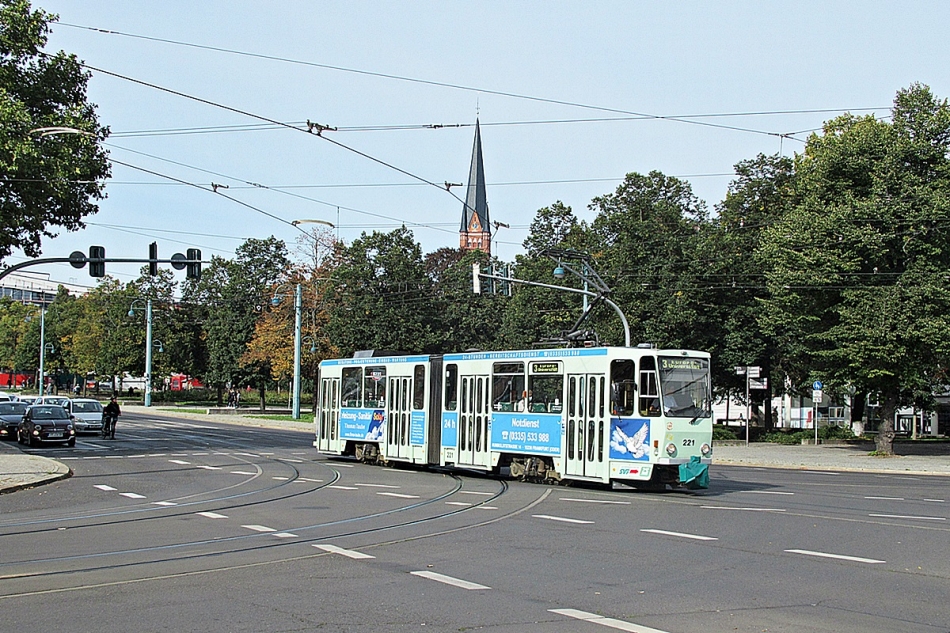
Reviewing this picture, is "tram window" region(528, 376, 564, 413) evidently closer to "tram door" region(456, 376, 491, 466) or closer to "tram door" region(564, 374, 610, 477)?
"tram door" region(564, 374, 610, 477)

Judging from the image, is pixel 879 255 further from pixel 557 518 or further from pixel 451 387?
pixel 557 518

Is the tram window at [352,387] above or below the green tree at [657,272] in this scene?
below

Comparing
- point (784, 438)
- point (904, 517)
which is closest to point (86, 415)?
point (784, 438)

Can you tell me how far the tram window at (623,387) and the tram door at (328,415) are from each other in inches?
418

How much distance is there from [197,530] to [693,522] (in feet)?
23.6

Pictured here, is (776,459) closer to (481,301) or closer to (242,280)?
(481,301)

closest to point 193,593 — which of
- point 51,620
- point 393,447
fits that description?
point 51,620

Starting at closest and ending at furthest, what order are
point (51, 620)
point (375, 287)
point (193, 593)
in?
1. point (51, 620)
2. point (193, 593)
3. point (375, 287)

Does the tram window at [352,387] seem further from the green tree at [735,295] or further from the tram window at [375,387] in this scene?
the green tree at [735,295]

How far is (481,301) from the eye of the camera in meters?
66.8

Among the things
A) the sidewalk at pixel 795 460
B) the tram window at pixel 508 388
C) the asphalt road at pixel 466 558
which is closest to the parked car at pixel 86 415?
the sidewalk at pixel 795 460

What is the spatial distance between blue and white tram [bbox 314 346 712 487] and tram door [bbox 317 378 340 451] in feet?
5.37

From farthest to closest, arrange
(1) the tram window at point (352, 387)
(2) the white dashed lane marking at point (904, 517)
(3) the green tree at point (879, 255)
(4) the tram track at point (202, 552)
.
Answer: (3) the green tree at point (879, 255) < (1) the tram window at point (352, 387) < (2) the white dashed lane marking at point (904, 517) < (4) the tram track at point (202, 552)

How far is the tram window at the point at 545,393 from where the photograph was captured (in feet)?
68.6
